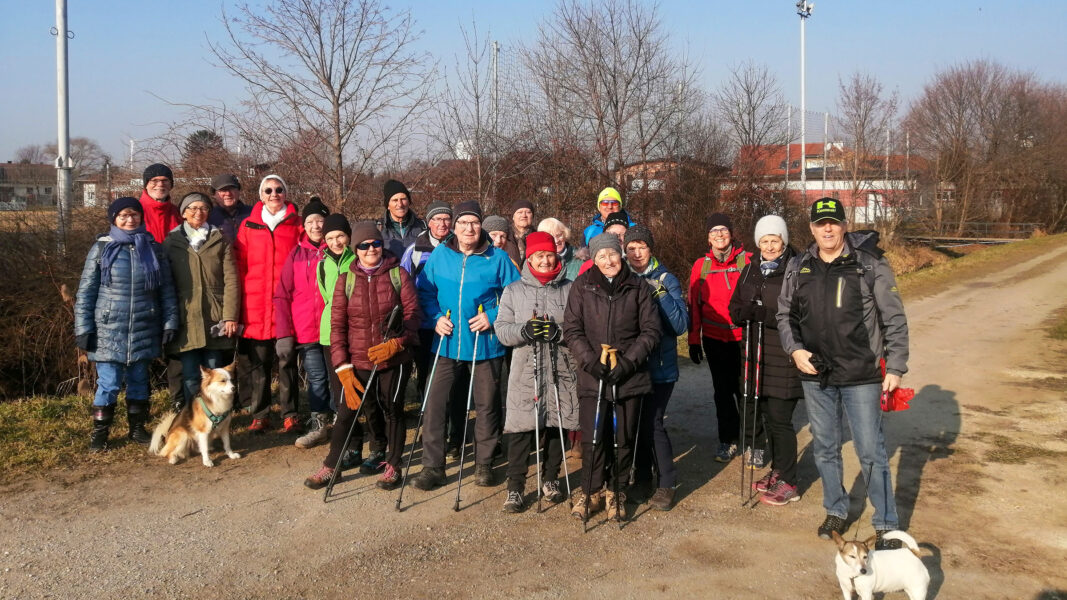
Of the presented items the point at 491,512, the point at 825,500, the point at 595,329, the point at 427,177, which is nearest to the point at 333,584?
the point at 491,512

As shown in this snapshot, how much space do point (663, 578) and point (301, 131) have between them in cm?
676

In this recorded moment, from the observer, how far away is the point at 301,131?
901 cm

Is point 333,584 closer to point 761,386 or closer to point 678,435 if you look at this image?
point 761,386

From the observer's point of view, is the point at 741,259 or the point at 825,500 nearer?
the point at 825,500

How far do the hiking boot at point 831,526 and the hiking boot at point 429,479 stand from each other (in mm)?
2562

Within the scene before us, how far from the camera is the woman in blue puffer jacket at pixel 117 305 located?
604 cm

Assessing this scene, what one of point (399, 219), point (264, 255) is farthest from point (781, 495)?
point (264, 255)

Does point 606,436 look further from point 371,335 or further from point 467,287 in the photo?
point 371,335

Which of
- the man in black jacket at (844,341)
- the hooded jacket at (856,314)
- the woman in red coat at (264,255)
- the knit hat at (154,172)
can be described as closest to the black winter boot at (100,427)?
the woman in red coat at (264,255)

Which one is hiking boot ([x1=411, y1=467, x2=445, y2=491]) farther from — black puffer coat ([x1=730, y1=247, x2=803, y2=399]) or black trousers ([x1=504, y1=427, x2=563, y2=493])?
black puffer coat ([x1=730, y1=247, x2=803, y2=399])

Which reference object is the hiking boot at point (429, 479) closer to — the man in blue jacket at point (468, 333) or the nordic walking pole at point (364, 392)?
the man in blue jacket at point (468, 333)

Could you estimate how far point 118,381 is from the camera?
20.4 ft

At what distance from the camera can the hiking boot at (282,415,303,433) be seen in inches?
271

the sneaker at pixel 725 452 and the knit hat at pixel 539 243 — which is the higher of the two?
the knit hat at pixel 539 243
